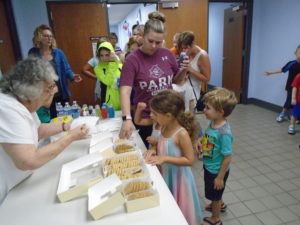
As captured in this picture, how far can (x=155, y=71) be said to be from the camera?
150 centimetres

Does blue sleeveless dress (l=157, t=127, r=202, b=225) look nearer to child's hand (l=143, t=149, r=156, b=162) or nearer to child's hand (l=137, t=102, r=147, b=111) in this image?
child's hand (l=143, t=149, r=156, b=162)

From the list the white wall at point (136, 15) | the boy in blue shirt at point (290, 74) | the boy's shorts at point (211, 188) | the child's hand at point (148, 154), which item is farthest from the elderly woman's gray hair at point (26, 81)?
the boy in blue shirt at point (290, 74)

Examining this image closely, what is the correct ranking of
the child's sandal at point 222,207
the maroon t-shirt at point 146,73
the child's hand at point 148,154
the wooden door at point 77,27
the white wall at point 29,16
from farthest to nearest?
the wooden door at point 77,27, the white wall at point 29,16, the child's sandal at point 222,207, the maroon t-shirt at point 146,73, the child's hand at point 148,154

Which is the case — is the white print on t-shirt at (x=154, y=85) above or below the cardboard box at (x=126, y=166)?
above

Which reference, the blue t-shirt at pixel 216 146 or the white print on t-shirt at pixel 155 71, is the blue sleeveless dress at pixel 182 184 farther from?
the white print on t-shirt at pixel 155 71

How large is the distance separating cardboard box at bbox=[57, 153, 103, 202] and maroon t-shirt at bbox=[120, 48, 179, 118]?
53cm

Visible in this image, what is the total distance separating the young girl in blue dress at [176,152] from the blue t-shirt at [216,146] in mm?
221

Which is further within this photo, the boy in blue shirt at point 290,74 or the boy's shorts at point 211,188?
the boy in blue shirt at point 290,74

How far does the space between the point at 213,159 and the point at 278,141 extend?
210 cm

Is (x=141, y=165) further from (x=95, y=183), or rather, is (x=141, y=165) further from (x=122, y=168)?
(x=95, y=183)

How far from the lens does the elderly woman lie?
3.01 ft

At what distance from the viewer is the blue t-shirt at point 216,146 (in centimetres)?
133

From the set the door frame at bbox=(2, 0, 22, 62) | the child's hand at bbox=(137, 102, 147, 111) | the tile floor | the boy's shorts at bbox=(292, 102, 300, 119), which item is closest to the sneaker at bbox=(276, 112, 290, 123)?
the tile floor

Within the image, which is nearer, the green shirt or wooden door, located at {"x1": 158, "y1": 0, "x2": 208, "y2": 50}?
the green shirt
